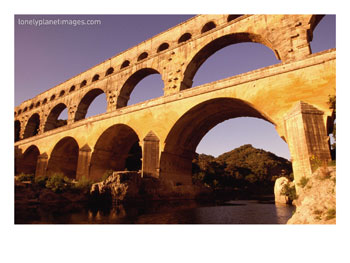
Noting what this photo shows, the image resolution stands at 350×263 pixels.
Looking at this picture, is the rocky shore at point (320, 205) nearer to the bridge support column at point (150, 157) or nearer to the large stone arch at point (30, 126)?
the bridge support column at point (150, 157)

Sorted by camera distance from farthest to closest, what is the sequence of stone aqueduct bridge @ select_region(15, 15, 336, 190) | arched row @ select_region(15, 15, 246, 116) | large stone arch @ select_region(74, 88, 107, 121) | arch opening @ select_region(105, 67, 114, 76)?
large stone arch @ select_region(74, 88, 107, 121) < arch opening @ select_region(105, 67, 114, 76) < arched row @ select_region(15, 15, 246, 116) < stone aqueduct bridge @ select_region(15, 15, 336, 190)

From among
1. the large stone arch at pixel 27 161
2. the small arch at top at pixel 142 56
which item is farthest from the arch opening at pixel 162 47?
the large stone arch at pixel 27 161

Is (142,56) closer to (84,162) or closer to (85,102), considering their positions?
(85,102)

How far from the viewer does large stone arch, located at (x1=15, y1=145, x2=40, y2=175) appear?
76.9ft

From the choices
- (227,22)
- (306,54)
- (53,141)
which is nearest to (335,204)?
(306,54)

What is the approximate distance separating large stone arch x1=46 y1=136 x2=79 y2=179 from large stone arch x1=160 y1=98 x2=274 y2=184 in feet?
32.5

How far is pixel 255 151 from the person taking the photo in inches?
2422

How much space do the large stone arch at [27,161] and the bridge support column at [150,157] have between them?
15.6 metres

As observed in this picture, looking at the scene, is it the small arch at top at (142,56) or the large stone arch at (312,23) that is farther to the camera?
the small arch at top at (142,56)

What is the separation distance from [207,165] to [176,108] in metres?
25.1

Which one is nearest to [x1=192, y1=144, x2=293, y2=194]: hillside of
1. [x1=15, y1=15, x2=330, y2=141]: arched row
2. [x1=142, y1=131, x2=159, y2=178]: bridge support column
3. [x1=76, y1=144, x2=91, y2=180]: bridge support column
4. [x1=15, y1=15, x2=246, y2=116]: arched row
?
[x1=76, y1=144, x2=91, y2=180]: bridge support column

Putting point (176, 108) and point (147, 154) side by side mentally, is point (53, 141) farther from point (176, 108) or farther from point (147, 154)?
point (176, 108)

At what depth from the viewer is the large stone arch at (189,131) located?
12.3m

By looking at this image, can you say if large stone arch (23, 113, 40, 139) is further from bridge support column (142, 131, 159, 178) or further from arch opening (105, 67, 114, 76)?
bridge support column (142, 131, 159, 178)
